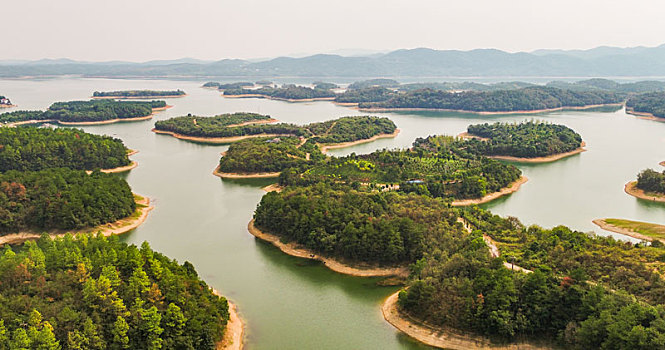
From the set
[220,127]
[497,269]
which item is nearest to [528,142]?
[497,269]

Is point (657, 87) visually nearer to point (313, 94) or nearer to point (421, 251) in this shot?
point (313, 94)

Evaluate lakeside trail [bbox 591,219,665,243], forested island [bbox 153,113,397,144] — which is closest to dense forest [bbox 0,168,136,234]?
forested island [bbox 153,113,397,144]

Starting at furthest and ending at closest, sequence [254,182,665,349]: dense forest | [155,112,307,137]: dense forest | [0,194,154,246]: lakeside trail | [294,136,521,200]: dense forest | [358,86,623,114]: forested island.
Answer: [358,86,623,114]: forested island < [155,112,307,137]: dense forest < [294,136,521,200]: dense forest < [0,194,154,246]: lakeside trail < [254,182,665,349]: dense forest

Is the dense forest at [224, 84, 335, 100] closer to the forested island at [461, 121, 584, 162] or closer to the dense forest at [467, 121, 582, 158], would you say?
A: the dense forest at [467, 121, 582, 158]

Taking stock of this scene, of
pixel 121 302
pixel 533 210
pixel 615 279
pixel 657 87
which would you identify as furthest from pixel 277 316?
pixel 657 87

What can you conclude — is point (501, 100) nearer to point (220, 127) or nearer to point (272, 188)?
point (220, 127)

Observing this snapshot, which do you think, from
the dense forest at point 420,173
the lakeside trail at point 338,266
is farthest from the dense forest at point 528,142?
the lakeside trail at point 338,266

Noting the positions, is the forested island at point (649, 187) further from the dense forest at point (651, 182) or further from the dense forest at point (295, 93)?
the dense forest at point (295, 93)
